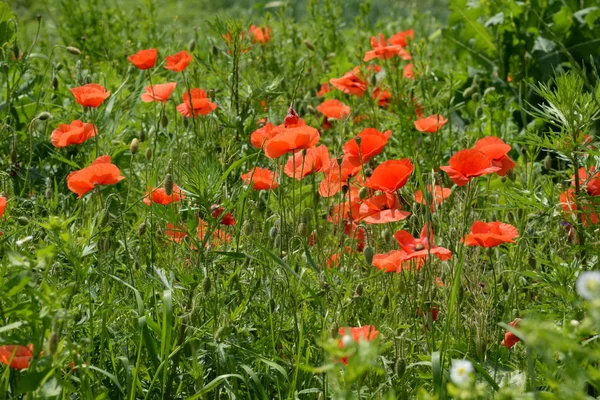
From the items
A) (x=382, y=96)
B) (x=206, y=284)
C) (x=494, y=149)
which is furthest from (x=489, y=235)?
(x=382, y=96)

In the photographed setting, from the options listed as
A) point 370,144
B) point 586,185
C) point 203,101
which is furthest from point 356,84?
point 586,185

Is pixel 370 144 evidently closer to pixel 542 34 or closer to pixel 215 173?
pixel 215 173

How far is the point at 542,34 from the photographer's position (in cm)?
426

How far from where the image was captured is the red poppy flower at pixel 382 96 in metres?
3.93

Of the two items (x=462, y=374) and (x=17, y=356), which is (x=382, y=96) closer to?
(x=17, y=356)

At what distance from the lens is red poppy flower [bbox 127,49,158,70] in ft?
10.4

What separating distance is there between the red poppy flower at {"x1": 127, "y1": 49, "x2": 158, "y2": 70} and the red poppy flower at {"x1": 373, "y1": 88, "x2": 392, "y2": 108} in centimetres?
108

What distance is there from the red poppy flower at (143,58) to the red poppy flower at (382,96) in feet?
3.54

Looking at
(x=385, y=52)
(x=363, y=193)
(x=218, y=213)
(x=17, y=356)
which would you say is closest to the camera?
(x=17, y=356)

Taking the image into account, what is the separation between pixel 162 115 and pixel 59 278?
3.87 feet

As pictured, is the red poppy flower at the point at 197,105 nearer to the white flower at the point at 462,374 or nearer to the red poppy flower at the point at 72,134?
the red poppy flower at the point at 72,134

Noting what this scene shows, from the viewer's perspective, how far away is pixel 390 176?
236cm

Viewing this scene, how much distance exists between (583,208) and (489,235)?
0.30 metres

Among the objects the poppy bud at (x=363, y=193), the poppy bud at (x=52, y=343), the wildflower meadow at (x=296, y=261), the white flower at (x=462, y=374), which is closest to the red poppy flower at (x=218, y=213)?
the wildflower meadow at (x=296, y=261)
